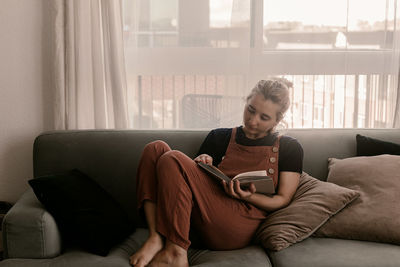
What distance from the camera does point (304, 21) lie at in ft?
9.74

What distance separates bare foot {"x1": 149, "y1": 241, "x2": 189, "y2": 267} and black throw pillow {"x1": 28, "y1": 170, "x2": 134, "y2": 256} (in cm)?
22

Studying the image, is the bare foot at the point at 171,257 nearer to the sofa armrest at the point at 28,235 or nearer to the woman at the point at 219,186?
the woman at the point at 219,186

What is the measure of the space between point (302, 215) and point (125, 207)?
892mm

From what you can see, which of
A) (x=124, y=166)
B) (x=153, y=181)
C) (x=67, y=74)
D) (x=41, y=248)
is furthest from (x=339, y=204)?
(x=67, y=74)

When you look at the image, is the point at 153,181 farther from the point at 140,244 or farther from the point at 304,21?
the point at 304,21

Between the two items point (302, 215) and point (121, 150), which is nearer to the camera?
point (302, 215)

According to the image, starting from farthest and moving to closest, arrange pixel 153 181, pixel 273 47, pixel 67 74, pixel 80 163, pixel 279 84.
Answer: pixel 273 47 < pixel 67 74 < pixel 80 163 < pixel 279 84 < pixel 153 181

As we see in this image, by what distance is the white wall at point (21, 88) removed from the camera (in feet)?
9.16

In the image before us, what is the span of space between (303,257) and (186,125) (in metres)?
1.25

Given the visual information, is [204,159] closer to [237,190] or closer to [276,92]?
[237,190]

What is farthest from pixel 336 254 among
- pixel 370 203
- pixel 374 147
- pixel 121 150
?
pixel 121 150

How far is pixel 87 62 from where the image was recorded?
9.17 feet

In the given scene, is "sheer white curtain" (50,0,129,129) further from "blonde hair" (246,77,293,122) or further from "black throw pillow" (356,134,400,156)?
"black throw pillow" (356,134,400,156)

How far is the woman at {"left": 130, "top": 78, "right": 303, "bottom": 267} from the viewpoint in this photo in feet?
6.76
